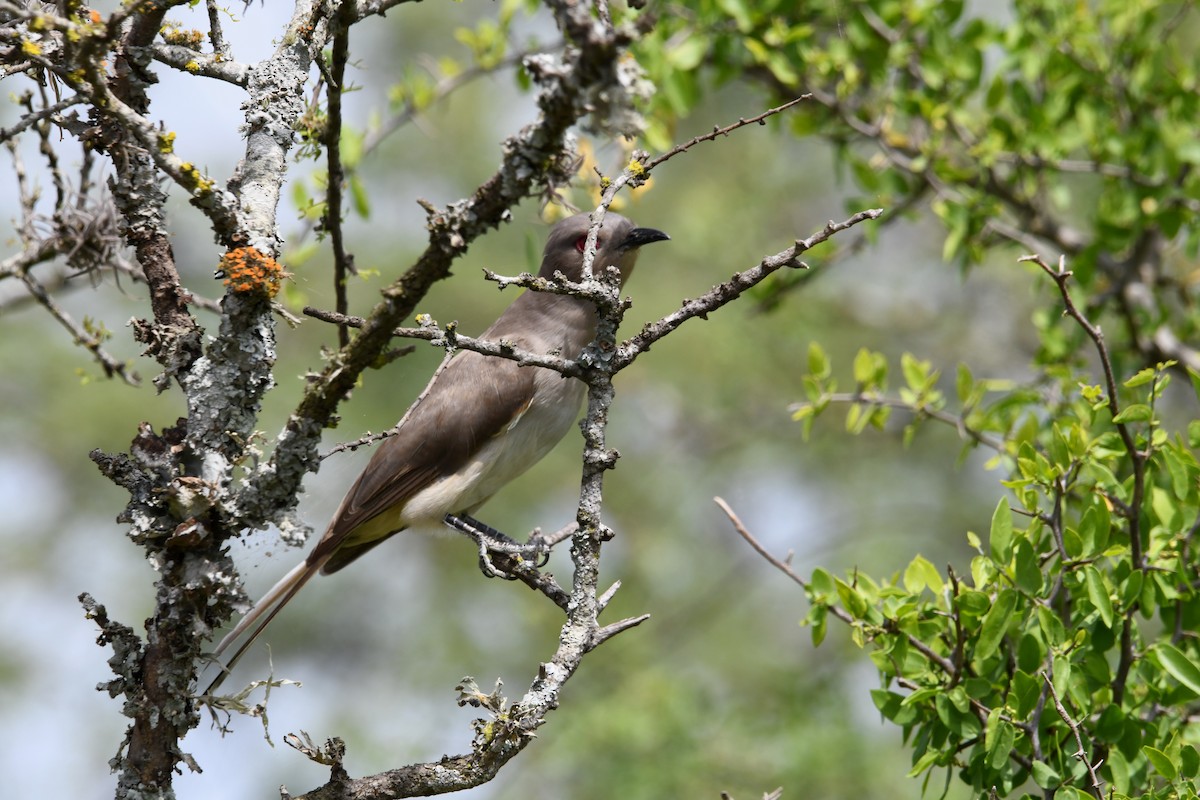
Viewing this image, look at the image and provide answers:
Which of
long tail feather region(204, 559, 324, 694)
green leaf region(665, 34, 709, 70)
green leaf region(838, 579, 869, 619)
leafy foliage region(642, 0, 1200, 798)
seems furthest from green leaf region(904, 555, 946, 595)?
green leaf region(665, 34, 709, 70)

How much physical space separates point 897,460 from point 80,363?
28.6ft

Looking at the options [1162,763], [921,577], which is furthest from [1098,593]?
[921,577]

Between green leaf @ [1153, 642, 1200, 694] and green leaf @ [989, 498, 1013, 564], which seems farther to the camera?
green leaf @ [989, 498, 1013, 564]

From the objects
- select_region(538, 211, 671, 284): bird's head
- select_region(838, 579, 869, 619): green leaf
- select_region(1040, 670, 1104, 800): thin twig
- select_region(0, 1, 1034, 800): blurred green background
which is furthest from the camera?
select_region(0, 1, 1034, 800): blurred green background

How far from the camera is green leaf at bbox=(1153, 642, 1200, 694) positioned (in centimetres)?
279

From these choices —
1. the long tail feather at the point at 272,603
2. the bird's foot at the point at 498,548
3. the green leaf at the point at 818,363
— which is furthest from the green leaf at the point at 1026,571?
the long tail feather at the point at 272,603

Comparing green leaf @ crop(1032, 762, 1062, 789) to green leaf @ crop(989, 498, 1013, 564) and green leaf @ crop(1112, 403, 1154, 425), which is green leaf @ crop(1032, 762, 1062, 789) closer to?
green leaf @ crop(989, 498, 1013, 564)

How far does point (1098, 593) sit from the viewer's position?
2.78 meters

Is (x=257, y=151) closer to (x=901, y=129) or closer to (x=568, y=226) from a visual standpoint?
(x=568, y=226)

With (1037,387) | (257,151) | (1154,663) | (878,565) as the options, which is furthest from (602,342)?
(878,565)

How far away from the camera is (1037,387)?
472 centimetres

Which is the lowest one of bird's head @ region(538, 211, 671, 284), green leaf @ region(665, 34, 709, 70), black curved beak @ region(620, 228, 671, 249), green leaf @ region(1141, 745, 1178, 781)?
green leaf @ region(1141, 745, 1178, 781)

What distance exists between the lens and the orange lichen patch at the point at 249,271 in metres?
2.36

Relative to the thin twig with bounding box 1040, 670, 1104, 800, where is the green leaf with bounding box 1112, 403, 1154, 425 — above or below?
above
